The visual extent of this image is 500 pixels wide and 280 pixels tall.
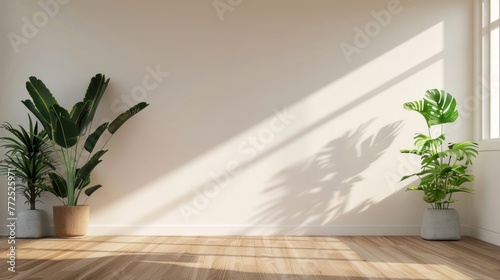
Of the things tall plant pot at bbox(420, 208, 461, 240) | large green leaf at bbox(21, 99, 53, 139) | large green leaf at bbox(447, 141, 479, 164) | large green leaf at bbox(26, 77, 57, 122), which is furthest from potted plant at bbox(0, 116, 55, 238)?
large green leaf at bbox(447, 141, 479, 164)

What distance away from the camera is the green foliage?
506 cm

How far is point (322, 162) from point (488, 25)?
188 centimetres

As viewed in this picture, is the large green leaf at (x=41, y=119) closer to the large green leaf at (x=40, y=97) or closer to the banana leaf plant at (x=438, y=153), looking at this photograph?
the large green leaf at (x=40, y=97)

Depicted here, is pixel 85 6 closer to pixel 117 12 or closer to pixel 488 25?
pixel 117 12

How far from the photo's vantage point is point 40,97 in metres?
4.98

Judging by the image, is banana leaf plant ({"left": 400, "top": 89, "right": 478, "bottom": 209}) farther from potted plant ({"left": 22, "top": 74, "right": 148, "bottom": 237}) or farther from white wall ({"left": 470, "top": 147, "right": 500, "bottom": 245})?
potted plant ({"left": 22, "top": 74, "right": 148, "bottom": 237})

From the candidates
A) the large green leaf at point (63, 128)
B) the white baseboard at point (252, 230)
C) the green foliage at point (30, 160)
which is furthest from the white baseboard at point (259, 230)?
the large green leaf at point (63, 128)

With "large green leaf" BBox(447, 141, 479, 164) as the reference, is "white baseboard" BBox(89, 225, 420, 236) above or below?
below

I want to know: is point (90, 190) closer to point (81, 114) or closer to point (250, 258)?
point (81, 114)

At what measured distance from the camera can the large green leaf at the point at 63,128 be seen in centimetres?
480

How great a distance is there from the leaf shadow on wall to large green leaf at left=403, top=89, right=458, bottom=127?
370 millimetres

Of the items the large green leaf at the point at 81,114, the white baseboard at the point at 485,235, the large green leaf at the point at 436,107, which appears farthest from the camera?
the large green leaf at the point at 81,114

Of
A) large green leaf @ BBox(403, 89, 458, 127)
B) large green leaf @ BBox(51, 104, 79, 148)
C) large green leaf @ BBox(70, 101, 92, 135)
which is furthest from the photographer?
large green leaf @ BBox(70, 101, 92, 135)

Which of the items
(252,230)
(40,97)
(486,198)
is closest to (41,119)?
(40,97)
